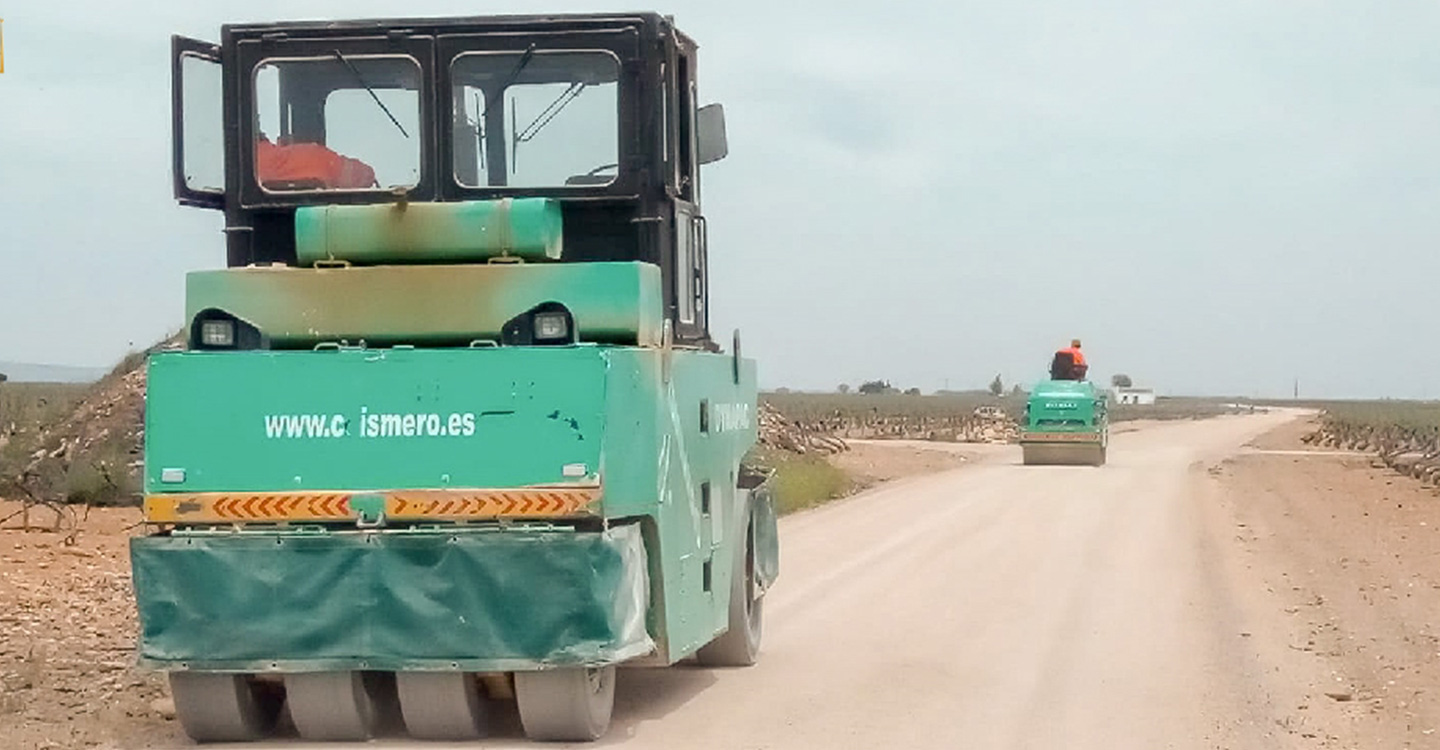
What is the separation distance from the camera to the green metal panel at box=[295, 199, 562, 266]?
31.8ft

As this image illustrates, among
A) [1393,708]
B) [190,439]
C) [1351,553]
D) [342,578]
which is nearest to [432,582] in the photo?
[342,578]

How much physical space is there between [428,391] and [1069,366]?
3870 cm

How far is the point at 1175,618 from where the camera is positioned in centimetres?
1509

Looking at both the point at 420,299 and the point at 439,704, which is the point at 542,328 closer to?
the point at 420,299

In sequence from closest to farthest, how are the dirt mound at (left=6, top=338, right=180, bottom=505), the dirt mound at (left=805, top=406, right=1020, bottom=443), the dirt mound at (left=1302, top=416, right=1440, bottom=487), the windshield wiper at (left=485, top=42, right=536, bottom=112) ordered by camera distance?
the windshield wiper at (left=485, top=42, right=536, bottom=112)
the dirt mound at (left=6, top=338, right=180, bottom=505)
the dirt mound at (left=1302, top=416, right=1440, bottom=487)
the dirt mound at (left=805, top=406, right=1020, bottom=443)

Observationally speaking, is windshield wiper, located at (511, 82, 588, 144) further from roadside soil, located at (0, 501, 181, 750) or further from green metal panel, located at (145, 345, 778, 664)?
roadside soil, located at (0, 501, 181, 750)

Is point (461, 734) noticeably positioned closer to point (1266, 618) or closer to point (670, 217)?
point (670, 217)

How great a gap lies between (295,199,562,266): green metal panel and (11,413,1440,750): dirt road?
8.16 ft

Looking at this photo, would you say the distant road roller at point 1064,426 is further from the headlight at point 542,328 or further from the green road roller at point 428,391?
the headlight at point 542,328

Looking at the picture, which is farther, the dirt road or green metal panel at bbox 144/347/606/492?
the dirt road

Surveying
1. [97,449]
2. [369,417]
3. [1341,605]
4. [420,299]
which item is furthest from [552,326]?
[97,449]

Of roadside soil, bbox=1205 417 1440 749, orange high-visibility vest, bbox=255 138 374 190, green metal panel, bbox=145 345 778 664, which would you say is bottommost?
roadside soil, bbox=1205 417 1440 749

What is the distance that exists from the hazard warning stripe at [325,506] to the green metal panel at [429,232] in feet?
4.51

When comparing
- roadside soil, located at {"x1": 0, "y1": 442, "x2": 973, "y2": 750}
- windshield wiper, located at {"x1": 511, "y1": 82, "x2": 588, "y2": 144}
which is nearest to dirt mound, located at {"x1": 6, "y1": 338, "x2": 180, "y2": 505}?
roadside soil, located at {"x1": 0, "y1": 442, "x2": 973, "y2": 750}
